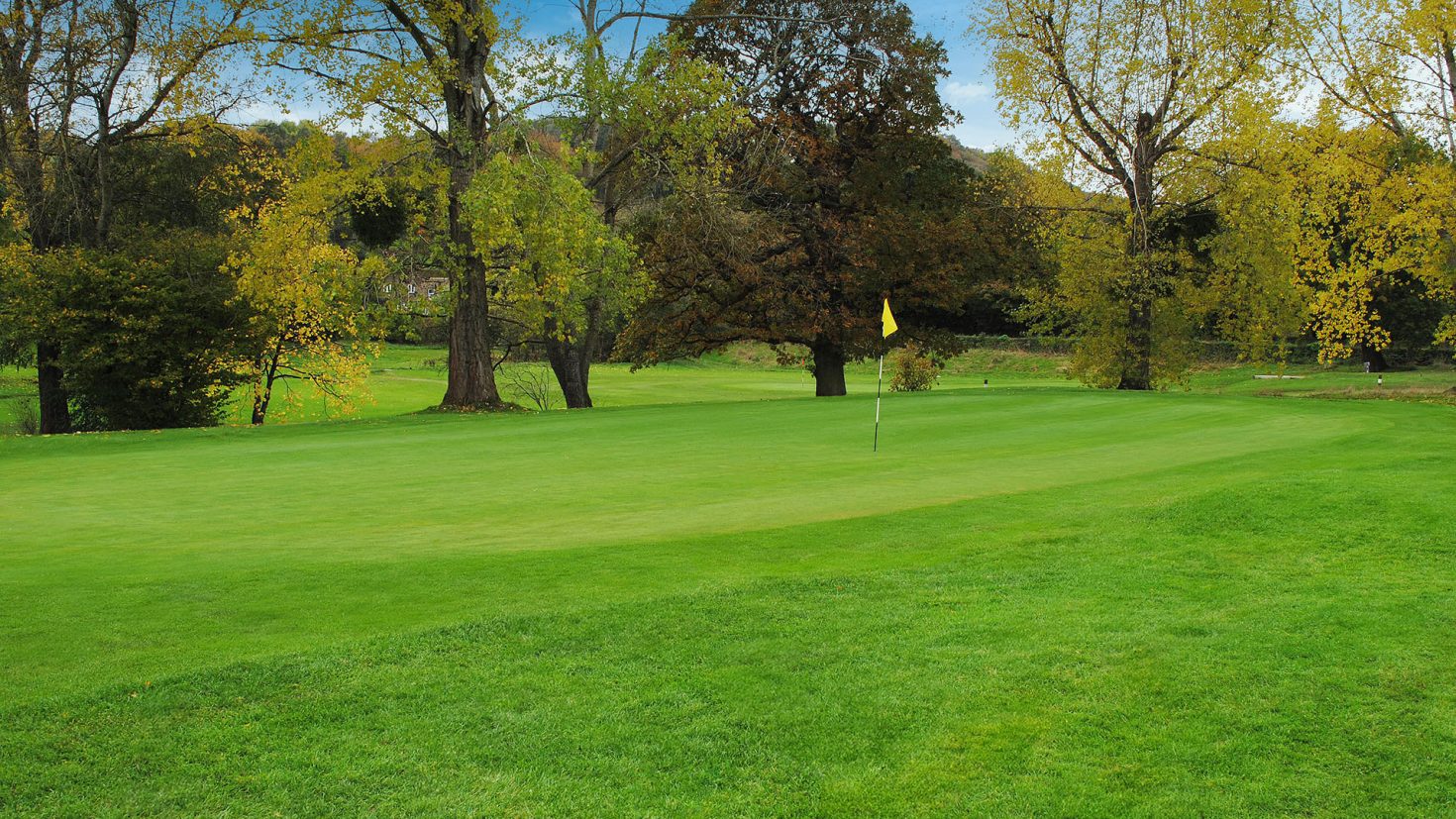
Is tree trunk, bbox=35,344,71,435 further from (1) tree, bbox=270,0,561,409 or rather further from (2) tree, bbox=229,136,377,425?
(1) tree, bbox=270,0,561,409

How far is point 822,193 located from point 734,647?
26329 mm

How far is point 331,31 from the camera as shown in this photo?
869 inches

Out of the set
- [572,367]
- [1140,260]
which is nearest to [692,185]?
[572,367]

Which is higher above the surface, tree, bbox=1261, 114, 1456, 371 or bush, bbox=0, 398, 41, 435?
tree, bbox=1261, 114, 1456, 371

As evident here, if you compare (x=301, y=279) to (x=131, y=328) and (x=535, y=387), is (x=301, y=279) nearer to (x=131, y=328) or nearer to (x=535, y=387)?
(x=131, y=328)

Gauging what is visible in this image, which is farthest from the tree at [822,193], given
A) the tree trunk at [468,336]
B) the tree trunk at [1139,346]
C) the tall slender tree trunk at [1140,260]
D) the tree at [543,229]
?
the tree trunk at [1139,346]

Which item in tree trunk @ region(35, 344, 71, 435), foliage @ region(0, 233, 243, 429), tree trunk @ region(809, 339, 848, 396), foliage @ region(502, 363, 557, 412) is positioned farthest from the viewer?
foliage @ region(502, 363, 557, 412)

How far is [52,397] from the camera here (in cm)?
2366

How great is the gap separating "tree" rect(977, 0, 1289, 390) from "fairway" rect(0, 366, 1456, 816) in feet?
72.5

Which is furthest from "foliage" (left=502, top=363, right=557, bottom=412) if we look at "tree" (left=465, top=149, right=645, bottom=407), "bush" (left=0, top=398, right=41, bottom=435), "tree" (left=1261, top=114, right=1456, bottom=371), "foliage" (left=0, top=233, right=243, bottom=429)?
"tree" (left=1261, top=114, right=1456, bottom=371)

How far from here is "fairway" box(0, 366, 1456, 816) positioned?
394 centimetres

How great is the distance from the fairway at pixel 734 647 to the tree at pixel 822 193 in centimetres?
1825

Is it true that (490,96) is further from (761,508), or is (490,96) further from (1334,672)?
(1334,672)

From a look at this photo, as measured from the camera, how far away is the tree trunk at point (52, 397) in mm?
23425
